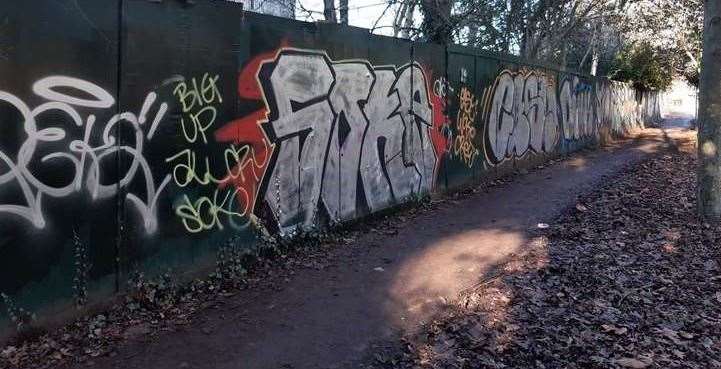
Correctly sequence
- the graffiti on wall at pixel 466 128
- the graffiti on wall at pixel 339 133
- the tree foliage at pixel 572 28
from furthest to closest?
1. the tree foliage at pixel 572 28
2. the graffiti on wall at pixel 466 128
3. the graffiti on wall at pixel 339 133

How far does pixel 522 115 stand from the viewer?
1384 cm

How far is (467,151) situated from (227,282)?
6.48m

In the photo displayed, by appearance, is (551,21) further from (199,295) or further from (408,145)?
(199,295)

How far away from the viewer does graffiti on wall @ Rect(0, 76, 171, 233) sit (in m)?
3.97

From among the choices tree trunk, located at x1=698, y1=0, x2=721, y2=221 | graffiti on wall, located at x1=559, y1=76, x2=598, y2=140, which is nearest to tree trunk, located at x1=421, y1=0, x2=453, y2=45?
tree trunk, located at x1=698, y1=0, x2=721, y2=221

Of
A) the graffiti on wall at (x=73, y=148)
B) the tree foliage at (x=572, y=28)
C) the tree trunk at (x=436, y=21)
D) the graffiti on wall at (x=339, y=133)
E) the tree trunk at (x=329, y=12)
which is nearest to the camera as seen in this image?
the graffiti on wall at (x=73, y=148)

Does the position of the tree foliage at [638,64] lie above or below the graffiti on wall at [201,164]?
above

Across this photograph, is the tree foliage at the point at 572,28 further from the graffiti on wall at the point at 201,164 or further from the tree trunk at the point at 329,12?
the graffiti on wall at the point at 201,164

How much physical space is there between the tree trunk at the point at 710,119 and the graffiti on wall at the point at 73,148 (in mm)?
7167

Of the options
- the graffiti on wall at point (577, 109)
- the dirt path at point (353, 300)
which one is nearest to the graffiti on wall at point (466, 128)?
the dirt path at point (353, 300)

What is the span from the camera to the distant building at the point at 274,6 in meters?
12.6

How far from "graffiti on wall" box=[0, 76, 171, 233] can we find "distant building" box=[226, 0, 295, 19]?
7595 millimetres

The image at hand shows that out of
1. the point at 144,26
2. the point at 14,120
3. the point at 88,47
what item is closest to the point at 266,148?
the point at 144,26

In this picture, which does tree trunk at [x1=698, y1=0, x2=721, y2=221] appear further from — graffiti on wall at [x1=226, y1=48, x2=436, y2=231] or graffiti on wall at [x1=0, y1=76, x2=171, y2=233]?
graffiti on wall at [x1=0, y1=76, x2=171, y2=233]
